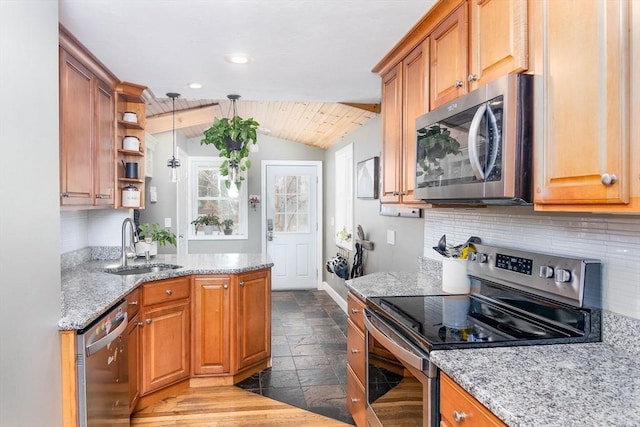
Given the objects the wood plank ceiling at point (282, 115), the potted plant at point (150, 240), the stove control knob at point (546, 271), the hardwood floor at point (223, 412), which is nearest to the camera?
the stove control knob at point (546, 271)

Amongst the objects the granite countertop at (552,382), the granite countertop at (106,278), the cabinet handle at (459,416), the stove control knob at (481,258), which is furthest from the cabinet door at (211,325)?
the cabinet handle at (459,416)

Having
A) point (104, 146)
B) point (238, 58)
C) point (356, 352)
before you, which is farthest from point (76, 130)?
point (356, 352)

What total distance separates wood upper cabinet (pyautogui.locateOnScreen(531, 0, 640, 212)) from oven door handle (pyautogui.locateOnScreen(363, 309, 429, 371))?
62 cm

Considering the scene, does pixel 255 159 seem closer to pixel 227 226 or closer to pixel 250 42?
pixel 227 226

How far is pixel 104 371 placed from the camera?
2.08 meters

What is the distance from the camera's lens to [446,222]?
8.97 feet

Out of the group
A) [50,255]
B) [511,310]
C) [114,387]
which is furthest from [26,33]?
[511,310]

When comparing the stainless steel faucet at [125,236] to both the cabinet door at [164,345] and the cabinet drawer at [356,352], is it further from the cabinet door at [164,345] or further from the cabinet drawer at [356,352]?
the cabinet drawer at [356,352]

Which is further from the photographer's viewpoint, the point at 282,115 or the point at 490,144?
the point at 282,115

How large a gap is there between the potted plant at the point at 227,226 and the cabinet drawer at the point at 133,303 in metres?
4.15

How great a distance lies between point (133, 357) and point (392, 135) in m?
2.06

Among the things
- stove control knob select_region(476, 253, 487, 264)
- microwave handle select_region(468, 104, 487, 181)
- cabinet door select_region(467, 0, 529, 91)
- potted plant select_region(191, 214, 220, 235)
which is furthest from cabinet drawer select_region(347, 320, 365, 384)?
potted plant select_region(191, 214, 220, 235)

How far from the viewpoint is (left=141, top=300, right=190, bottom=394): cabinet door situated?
2.87 meters

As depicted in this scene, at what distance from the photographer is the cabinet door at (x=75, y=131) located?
246 cm
